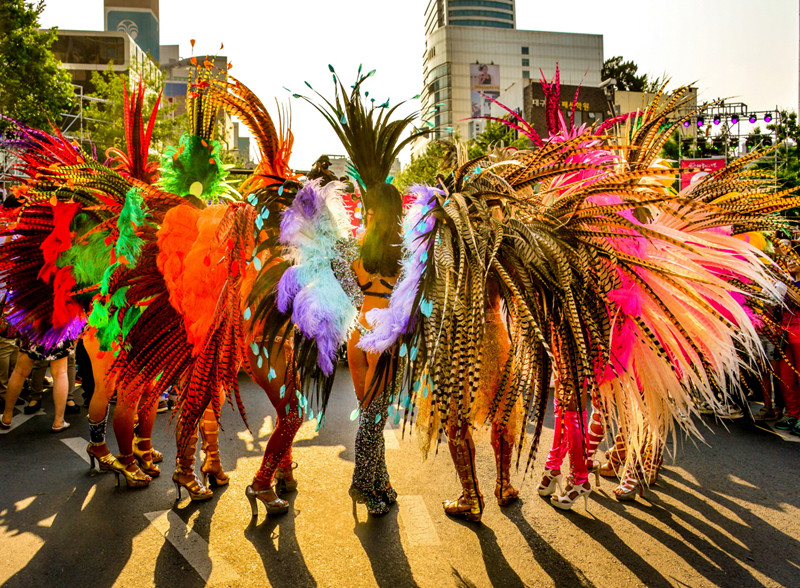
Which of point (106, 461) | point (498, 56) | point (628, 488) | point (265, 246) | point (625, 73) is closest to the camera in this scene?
point (265, 246)

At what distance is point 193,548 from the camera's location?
129 inches

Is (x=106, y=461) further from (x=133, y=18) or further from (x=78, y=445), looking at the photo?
(x=133, y=18)

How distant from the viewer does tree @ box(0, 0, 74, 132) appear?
43.5ft

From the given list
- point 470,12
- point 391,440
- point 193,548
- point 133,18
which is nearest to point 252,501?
point 193,548

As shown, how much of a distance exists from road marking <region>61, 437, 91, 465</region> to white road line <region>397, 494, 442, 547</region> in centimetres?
266

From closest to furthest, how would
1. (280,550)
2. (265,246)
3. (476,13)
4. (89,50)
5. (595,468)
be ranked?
(265,246) < (280,550) < (595,468) < (89,50) < (476,13)

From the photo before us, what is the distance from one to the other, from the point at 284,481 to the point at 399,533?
1.02 m

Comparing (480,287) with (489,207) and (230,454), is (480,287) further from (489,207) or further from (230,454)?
(230,454)

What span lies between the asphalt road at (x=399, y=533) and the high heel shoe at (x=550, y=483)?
0.08m

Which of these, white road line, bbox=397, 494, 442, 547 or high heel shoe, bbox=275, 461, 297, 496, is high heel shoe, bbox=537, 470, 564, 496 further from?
high heel shoe, bbox=275, 461, 297, 496

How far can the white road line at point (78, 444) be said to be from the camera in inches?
195

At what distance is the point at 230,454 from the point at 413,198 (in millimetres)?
3002

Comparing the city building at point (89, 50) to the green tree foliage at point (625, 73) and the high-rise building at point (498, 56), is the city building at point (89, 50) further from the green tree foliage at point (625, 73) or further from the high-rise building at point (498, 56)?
the high-rise building at point (498, 56)

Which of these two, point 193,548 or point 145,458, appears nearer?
point 193,548
